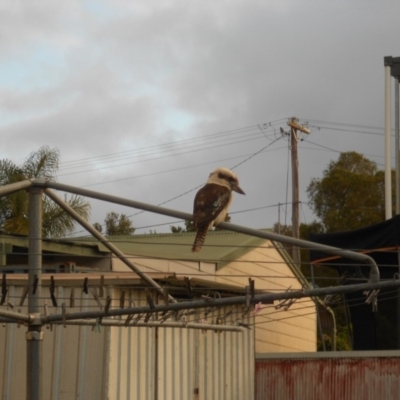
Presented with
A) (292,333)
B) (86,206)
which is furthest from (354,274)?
(86,206)

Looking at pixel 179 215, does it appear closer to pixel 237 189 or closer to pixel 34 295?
pixel 34 295

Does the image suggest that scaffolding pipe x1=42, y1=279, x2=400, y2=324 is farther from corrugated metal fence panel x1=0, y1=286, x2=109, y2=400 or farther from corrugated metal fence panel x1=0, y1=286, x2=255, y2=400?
corrugated metal fence panel x1=0, y1=286, x2=109, y2=400

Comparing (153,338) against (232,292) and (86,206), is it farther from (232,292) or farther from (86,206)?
(86,206)

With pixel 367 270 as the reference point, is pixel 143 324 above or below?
below

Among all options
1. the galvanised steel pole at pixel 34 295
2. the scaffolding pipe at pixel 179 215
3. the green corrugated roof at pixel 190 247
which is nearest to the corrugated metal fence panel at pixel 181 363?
the galvanised steel pole at pixel 34 295

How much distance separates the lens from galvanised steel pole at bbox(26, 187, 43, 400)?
32.7 feet

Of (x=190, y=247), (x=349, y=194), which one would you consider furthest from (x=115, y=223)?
(x=190, y=247)

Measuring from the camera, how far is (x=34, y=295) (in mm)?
10023

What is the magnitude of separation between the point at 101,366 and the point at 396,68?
27.4 ft

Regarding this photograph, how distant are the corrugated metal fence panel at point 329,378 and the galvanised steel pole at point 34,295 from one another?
7.29 meters

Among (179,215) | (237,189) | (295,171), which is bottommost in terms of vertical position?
(179,215)

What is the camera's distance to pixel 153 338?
1500cm

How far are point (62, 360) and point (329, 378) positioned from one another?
4.46 metres

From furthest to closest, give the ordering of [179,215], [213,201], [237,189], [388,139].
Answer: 1. [388,139]
2. [237,189]
3. [213,201]
4. [179,215]
